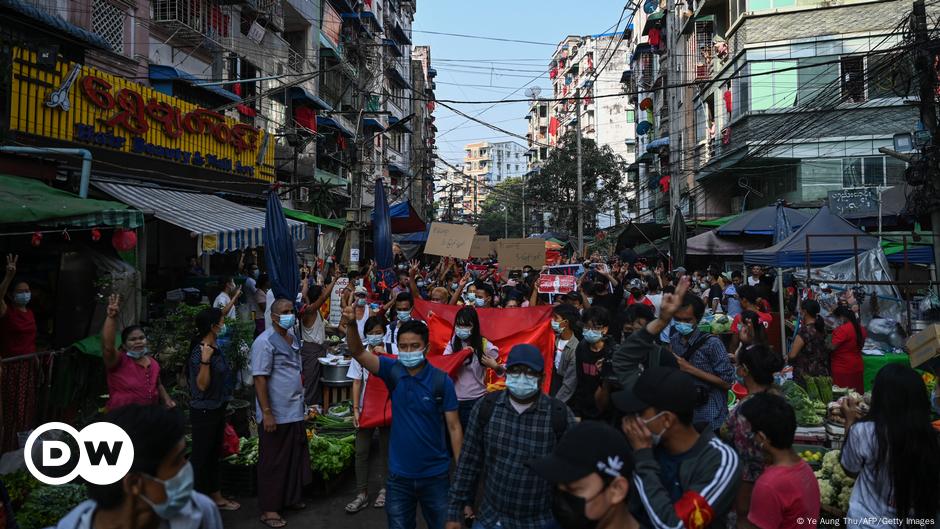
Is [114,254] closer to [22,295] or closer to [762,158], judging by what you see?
[22,295]

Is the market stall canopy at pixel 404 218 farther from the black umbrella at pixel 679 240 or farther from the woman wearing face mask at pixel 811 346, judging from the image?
the woman wearing face mask at pixel 811 346

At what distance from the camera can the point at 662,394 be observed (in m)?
3.00

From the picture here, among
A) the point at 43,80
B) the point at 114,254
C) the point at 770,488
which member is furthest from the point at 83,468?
the point at 43,80

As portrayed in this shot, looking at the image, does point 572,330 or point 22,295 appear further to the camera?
point 22,295

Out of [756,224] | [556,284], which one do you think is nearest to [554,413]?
[556,284]

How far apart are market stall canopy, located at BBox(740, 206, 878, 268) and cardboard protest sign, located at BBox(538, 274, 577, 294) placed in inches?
145

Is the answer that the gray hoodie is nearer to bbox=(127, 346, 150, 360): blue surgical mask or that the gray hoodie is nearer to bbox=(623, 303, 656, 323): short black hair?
bbox=(127, 346, 150, 360): blue surgical mask

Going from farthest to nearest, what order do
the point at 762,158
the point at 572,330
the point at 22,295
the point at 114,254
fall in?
the point at 762,158 < the point at 114,254 < the point at 22,295 < the point at 572,330

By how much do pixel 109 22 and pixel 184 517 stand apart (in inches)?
689

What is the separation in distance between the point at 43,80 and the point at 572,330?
1016 centimetres

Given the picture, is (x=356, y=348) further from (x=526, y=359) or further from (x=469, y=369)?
(x=469, y=369)

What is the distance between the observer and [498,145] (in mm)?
150750

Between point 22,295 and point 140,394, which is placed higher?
point 22,295

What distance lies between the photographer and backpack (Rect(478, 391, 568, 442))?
3730 millimetres
